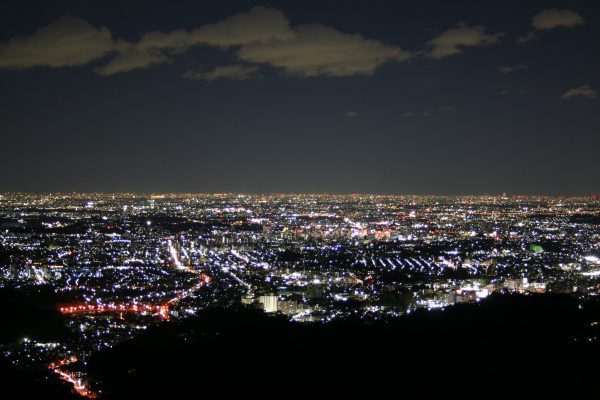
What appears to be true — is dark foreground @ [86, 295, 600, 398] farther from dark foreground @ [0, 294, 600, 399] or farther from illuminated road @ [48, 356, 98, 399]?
illuminated road @ [48, 356, 98, 399]

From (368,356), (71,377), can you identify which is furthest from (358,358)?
(71,377)

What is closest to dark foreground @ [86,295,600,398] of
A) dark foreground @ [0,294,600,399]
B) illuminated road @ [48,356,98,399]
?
dark foreground @ [0,294,600,399]

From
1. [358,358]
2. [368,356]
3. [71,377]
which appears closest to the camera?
[358,358]

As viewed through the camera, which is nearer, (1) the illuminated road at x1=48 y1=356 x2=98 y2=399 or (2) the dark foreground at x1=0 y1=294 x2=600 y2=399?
(2) the dark foreground at x1=0 y1=294 x2=600 y2=399

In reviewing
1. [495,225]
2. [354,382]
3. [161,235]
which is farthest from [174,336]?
[495,225]

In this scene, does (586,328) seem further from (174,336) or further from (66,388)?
(66,388)

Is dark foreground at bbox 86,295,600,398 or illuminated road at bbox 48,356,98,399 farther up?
dark foreground at bbox 86,295,600,398

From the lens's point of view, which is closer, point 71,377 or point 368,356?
point 368,356

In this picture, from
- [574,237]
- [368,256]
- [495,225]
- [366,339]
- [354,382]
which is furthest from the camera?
[495,225]

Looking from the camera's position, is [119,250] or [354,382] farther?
[119,250]

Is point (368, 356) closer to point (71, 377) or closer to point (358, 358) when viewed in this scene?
point (358, 358)

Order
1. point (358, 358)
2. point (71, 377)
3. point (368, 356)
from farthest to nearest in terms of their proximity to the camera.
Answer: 1. point (71, 377)
2. point (368, 356)
3. point (358, 358)
